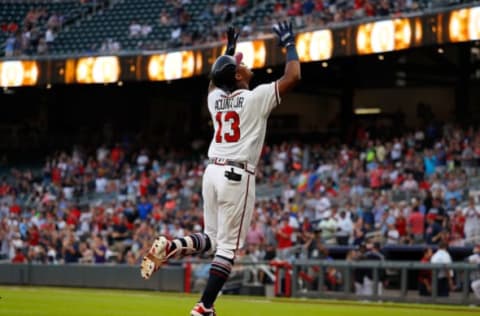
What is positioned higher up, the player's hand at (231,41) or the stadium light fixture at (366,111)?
the player's hand at (231,41)

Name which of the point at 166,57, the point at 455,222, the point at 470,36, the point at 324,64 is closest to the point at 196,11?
the point at 166,57

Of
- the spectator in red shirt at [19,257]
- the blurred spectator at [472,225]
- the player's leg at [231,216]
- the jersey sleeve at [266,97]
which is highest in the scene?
the jersey sleeve at [266,97]

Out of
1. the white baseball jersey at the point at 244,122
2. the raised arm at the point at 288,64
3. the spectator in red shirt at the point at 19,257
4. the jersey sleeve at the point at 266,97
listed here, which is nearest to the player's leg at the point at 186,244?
the white baseball jersey at the point at 244,122

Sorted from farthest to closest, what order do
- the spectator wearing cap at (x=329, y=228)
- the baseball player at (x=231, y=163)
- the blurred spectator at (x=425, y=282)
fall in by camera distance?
the spectator wearing cap at (x=329, y=228) → the blurred spectator at (x=425, y=282) → the baseball player at (x=231, y=163)

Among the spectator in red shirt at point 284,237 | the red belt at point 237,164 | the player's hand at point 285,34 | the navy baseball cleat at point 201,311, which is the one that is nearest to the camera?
the navy baseball cleat at point 201,311

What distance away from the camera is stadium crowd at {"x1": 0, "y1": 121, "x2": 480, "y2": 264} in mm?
21406

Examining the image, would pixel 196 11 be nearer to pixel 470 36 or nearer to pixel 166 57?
pixel 166 57

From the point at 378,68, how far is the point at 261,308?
919 inches

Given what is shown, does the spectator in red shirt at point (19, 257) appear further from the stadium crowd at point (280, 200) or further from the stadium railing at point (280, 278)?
the stadium railing at point (280, 278)

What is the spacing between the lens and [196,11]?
33188mm

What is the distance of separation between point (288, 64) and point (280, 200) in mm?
16852

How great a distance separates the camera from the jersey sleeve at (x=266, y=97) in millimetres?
8969

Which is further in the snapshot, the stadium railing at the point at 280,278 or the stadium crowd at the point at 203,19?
the stadium crowd at the point at 203,19

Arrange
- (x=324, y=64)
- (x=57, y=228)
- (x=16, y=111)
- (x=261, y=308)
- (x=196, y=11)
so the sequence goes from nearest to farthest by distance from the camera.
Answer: (x=261, y=308) < (x=57, y=228) < (x=324, y=64) < (x=196, y=11) < (x=16, y=111)
